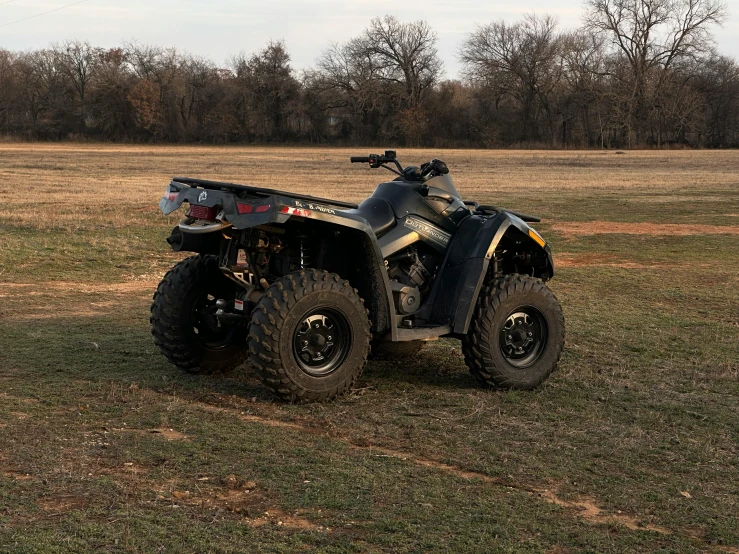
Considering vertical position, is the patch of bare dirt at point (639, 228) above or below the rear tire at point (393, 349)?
above

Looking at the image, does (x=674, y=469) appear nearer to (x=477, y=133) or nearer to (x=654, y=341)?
(x=654, y=341)

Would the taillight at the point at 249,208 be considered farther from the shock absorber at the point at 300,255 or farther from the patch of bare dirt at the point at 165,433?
the patch of bare dirt at the point at 165,433

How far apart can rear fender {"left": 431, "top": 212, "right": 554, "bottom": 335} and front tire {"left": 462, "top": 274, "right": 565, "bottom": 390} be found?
0.42 ft

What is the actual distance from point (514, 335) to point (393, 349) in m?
1.21

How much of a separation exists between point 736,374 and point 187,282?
423cm

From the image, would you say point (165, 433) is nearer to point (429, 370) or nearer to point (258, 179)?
point (429, 370)

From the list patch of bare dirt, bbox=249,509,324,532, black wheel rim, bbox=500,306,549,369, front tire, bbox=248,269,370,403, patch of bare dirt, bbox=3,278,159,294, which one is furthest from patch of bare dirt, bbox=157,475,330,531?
patch of bare dirt, bbox=3,278,159,294

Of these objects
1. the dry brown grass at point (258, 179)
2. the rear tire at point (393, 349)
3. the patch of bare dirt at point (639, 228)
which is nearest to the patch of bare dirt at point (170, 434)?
the rear tire at point (393, 349)

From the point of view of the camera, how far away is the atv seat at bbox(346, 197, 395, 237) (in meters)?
6.80

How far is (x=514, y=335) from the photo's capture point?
708cm

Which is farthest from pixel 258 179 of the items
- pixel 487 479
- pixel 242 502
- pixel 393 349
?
pixel 242 502

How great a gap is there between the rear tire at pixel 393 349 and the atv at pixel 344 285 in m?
0.90

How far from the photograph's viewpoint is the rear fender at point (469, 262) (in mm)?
6809

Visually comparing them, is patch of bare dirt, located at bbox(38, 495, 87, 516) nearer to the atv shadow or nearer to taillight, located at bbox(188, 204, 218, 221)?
taillight, located at bbox(188, 204, 218, 221)
